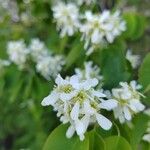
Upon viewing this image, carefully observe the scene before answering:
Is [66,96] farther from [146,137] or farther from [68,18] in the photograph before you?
[68,18]

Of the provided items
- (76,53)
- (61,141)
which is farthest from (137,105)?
(76,53)

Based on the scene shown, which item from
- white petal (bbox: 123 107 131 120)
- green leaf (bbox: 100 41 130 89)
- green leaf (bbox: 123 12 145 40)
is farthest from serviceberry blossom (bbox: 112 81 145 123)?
green leaf (bbox: 123 12 145 40)

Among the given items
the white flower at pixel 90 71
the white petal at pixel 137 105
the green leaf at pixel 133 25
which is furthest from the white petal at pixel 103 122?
the green leaf at pixel 133 25

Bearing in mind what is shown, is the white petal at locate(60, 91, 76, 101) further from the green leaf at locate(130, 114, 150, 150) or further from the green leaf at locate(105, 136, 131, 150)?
the green leaf at locate(130, 114, 150, 150)

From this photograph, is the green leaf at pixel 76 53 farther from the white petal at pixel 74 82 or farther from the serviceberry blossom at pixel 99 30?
the white petal at pixel 74 82

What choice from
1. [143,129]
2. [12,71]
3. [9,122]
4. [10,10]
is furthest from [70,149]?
[9,122]

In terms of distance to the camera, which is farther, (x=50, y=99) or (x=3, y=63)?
(x=3, y=63)
